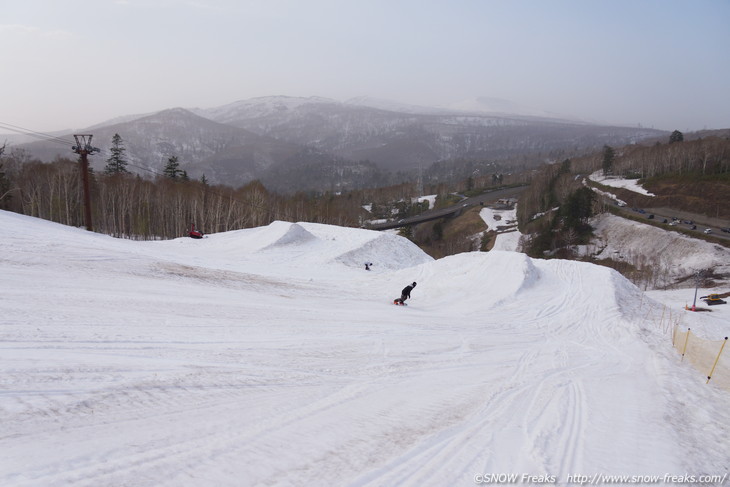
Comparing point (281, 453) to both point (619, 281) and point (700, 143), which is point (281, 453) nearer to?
point (619, 281)

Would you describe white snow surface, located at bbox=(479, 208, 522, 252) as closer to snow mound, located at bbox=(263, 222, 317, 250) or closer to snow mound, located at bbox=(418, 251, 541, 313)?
snow mound, located at bbox=(263, 222, 317, 250)

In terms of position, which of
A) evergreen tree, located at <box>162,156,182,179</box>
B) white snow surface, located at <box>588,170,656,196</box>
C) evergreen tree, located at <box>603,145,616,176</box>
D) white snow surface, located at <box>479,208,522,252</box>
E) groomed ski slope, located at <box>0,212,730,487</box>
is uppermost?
evergreen tree, located at <box>603,145,616,176</box>

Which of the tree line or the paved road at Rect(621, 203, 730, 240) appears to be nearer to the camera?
the tree line

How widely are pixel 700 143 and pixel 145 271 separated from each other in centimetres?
12001

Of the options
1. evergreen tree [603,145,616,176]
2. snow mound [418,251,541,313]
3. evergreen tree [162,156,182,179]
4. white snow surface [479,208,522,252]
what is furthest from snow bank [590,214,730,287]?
evergreen tree [162,156,182,179]

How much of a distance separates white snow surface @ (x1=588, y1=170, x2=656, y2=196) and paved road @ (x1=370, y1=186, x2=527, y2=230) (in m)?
22.0

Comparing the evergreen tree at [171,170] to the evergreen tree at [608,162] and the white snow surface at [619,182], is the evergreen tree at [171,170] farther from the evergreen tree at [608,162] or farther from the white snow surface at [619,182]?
the evergreen tree at [608,162]

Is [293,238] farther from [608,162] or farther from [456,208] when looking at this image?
[608,162]

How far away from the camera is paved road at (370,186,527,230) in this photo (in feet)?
281

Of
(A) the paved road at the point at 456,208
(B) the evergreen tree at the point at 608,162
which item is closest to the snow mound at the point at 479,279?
(A) the paved road at the point at 456,208

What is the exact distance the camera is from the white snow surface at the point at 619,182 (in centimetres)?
8556

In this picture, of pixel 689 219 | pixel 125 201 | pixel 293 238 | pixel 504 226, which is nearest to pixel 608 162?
pixel 689 219

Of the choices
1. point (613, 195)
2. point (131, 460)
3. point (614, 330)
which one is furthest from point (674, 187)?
point (131, 460)

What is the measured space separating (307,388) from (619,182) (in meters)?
109
